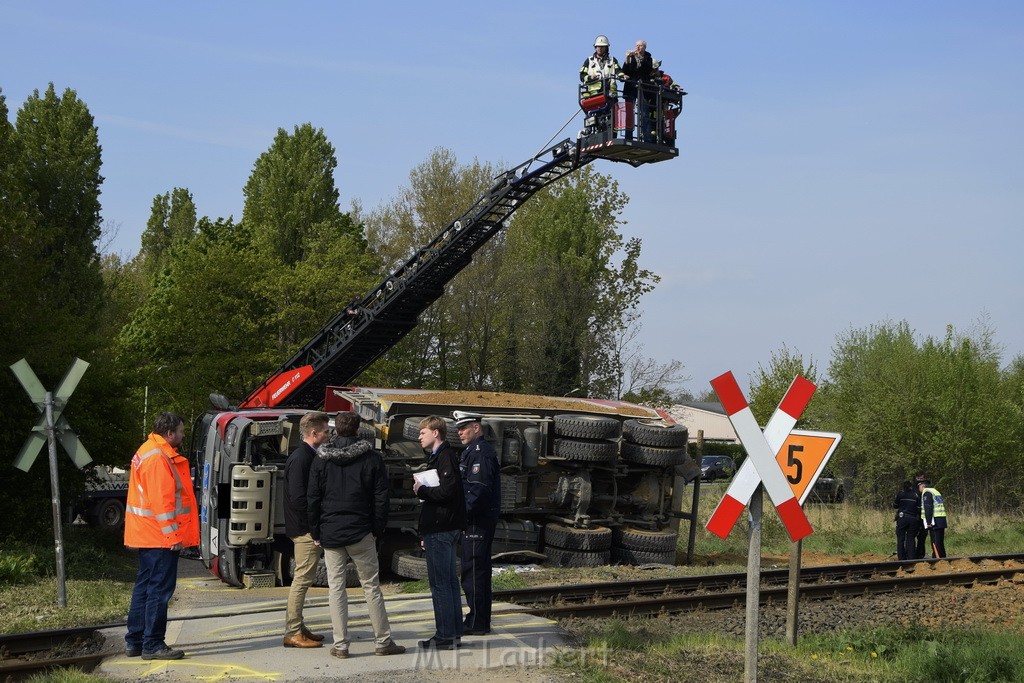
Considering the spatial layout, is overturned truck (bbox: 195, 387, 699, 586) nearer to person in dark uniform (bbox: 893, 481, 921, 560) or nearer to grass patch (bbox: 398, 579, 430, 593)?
grass patch (bbox: 398, 579, 430, 593)

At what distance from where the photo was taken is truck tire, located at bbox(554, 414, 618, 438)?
598 inches

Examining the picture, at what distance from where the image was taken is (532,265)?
127 ft

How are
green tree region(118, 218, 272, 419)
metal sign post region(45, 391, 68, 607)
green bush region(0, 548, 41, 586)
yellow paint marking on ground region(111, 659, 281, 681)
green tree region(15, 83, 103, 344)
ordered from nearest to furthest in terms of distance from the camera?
yellow paint marking on ground region(111, 659, 281, 681)
metal sign post region(45, 391, 68, 607)
green bush region(0, 548, 41, 586)
green tree region(118, 218, 272, 419)
green tree region(15, 83, 103, 344)

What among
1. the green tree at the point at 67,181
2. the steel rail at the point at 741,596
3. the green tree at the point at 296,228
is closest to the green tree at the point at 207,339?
the green tree at the point at 296,228

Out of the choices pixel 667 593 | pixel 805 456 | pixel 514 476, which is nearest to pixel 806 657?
pixel 805 456

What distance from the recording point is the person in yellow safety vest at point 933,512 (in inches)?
706

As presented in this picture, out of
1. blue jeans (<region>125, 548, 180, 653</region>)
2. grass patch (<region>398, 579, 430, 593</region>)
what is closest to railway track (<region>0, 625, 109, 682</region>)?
blue jeans (<region>125, 548, 180, 653</region>)

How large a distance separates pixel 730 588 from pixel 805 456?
16.5 ft

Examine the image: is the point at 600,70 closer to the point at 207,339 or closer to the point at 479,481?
the point at 479,481

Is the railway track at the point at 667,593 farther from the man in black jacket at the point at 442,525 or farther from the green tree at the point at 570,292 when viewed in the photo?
the green tree at the point at 570,292

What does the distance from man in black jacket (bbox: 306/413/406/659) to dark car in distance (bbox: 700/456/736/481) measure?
35.8m

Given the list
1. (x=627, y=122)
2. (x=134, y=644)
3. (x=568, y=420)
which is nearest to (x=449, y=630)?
(x=134, y=644)

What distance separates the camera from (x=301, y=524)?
8.11 metres

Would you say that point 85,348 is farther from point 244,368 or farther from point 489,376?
point 489,376
